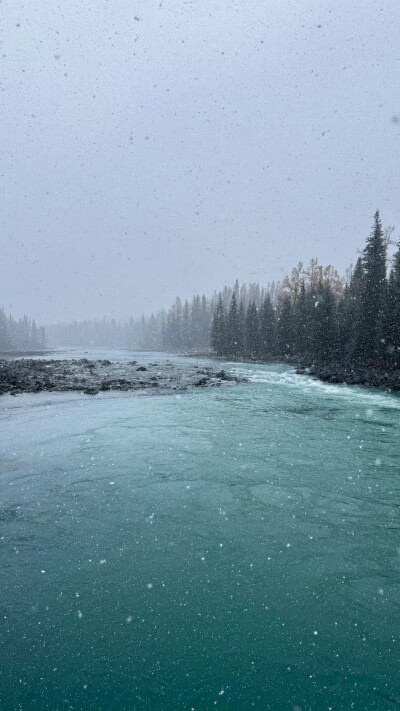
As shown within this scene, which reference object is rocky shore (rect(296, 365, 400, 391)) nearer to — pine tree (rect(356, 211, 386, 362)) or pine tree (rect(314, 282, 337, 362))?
pine tree (rect(356, 211, 386, 362))

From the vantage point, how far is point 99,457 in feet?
35.3

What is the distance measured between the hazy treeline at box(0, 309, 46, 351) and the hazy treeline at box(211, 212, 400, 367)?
80.0m

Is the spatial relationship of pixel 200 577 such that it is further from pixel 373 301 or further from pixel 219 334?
pixel 219 334

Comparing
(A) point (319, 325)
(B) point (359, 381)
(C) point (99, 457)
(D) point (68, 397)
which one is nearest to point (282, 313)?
(A) point (319, 325)

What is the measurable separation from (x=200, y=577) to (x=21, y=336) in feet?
584

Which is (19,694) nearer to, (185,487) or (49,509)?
(49,509)

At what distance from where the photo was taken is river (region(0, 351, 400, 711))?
370 centimetres

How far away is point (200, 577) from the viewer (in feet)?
17.3

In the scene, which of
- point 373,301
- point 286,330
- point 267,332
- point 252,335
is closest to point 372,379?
point 373,301

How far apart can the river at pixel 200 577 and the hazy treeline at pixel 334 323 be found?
27797mm

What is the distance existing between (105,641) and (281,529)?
362 centimetres

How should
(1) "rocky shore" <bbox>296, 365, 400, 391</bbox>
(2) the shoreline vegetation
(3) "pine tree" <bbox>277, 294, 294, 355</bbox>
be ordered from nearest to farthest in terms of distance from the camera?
(1) "rocky shore" <bbox>296, 365, 400, 391</bbox> < (2) the shoreline vegetation < (3) "pine tree" <bbox>277, 294, 294, 355</bbox>

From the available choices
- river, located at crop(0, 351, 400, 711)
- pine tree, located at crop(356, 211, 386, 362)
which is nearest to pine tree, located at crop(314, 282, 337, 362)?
pine tree, located at crop(356, 211, 386, 362)

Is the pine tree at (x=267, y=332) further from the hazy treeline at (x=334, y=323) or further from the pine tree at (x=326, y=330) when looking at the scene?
the pine tree at (x=326, y=330)
